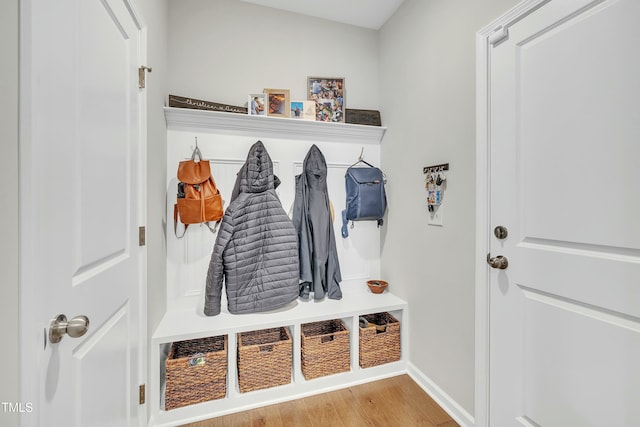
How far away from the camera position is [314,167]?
205 centimetres

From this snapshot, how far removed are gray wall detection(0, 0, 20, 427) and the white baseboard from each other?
182 cm

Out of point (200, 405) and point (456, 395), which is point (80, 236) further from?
point (456, 395)

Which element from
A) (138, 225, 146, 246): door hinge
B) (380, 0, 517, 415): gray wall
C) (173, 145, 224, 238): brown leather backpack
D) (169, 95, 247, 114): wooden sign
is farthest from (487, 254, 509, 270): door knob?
(169, 95, 247, 114): wooden sign

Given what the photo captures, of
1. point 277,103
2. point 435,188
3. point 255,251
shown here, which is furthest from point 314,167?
point 435,188

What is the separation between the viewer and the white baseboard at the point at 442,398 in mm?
1450

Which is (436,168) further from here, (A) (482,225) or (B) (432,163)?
(A) (482,225)

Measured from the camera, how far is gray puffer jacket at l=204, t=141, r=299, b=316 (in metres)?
1.67

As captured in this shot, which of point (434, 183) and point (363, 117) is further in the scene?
point (363, 117)

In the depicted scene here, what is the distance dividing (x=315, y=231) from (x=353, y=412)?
1.15 meters

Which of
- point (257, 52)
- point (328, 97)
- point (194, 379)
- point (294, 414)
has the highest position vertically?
point (257, 52)

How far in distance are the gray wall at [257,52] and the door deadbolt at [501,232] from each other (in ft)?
5.06

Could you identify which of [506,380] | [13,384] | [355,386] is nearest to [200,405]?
[355,386]

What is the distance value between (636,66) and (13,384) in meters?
1.87

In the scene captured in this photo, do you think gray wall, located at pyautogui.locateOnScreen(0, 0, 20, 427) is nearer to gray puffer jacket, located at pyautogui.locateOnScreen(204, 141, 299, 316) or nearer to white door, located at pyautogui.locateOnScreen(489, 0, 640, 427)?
gray puffer jacket, located at pyautogui.locateOnScreen(204, 141, 299, 316)
